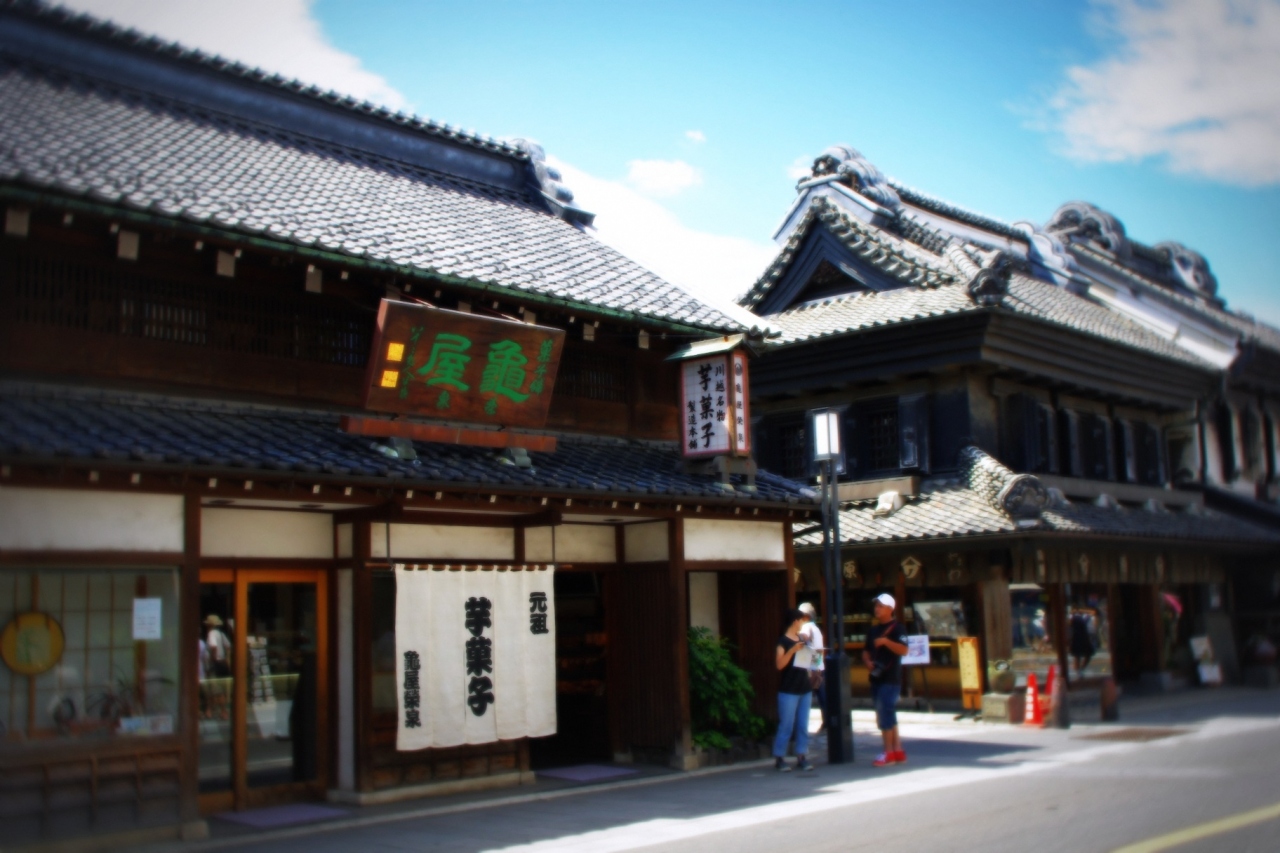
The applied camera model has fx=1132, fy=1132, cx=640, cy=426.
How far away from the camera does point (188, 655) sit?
36.4ft

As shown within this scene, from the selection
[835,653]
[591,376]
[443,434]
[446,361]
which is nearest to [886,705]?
[835,653]

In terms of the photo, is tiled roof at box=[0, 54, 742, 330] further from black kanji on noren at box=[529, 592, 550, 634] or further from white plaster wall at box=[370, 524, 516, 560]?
black kanji on noren at box=[529, 592, 550, 634]

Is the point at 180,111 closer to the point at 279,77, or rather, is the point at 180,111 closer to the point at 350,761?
the point at 279,77

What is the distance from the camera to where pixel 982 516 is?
67.8 ft

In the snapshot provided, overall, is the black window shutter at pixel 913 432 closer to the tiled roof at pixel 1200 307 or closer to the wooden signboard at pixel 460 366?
the tiled roof at pixel 1200 307

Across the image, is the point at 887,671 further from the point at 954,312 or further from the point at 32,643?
the point at 32,643

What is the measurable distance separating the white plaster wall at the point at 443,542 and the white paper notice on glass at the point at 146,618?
257cm

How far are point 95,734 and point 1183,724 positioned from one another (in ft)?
55.4

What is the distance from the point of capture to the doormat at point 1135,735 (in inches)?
682

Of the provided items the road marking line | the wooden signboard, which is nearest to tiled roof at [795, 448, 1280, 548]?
the wooden signboard

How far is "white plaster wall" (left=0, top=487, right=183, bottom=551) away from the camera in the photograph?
33.3 ft

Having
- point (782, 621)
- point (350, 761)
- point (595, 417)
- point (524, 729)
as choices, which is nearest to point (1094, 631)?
point (782, 621)

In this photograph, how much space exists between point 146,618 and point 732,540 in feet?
26.4

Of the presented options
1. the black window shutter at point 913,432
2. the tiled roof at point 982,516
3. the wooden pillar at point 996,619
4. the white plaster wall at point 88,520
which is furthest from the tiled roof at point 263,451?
the black window shutter at point 913,432
